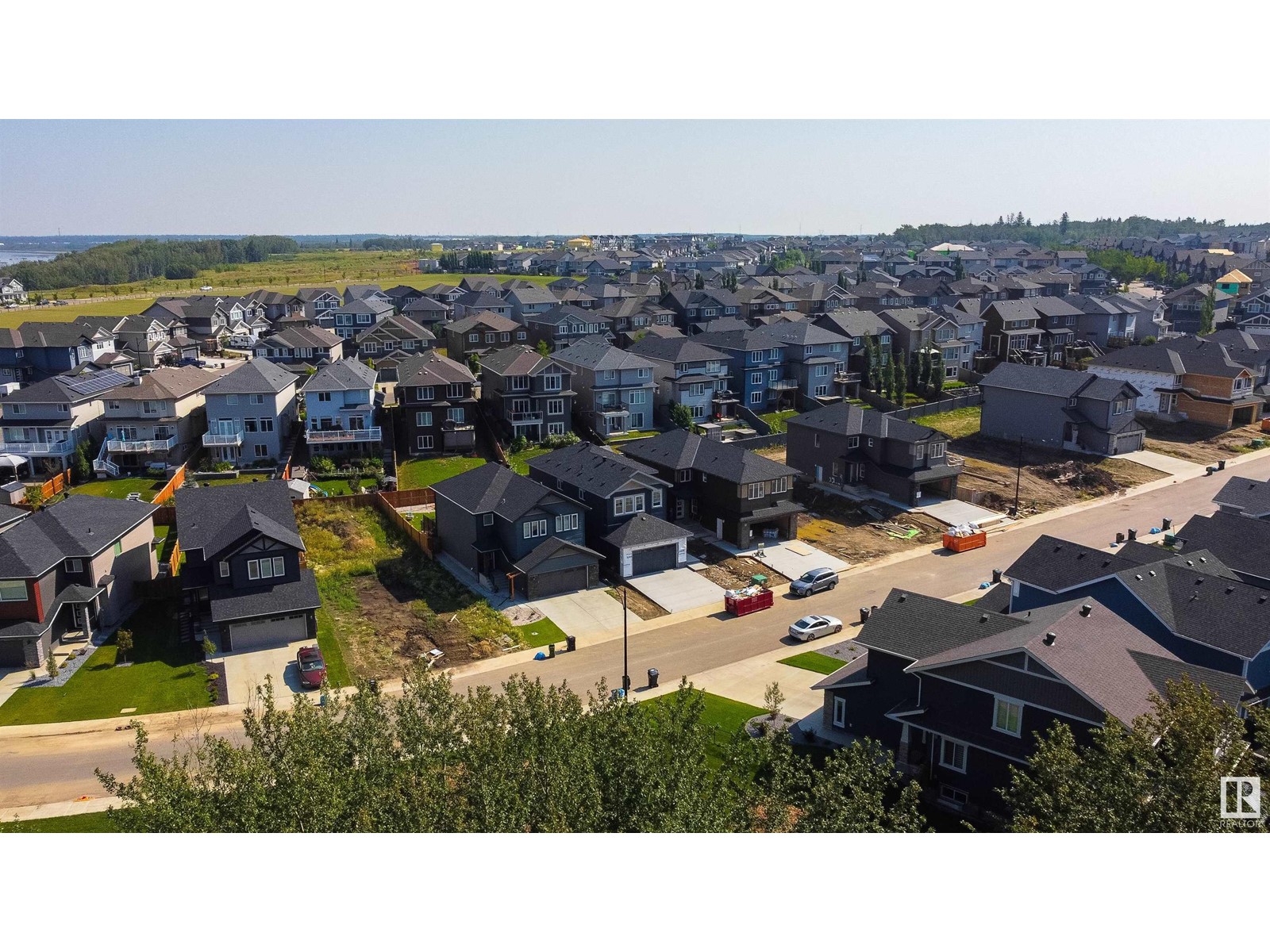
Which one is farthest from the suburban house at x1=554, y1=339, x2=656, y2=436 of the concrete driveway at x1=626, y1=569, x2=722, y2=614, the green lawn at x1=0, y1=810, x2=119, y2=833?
the green lawn at x1=0, y1=810, x2=119, y2=833

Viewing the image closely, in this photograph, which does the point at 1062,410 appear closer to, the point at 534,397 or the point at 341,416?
the point at 534,397

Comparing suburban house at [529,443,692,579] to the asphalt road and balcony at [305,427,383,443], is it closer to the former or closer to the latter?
the asphalt road

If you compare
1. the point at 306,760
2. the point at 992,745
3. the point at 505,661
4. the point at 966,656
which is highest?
the point at 306,760

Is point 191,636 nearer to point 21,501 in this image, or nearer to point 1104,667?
point 21,501

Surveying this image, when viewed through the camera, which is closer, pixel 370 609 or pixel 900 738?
pixel 900 738

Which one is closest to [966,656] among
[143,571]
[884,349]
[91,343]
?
[143,571]

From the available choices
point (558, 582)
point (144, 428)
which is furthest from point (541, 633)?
point (144, 428)

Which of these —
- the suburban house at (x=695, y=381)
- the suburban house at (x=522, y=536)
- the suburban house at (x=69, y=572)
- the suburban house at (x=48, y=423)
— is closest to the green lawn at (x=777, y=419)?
the suburban house at (x=695, y=381)
